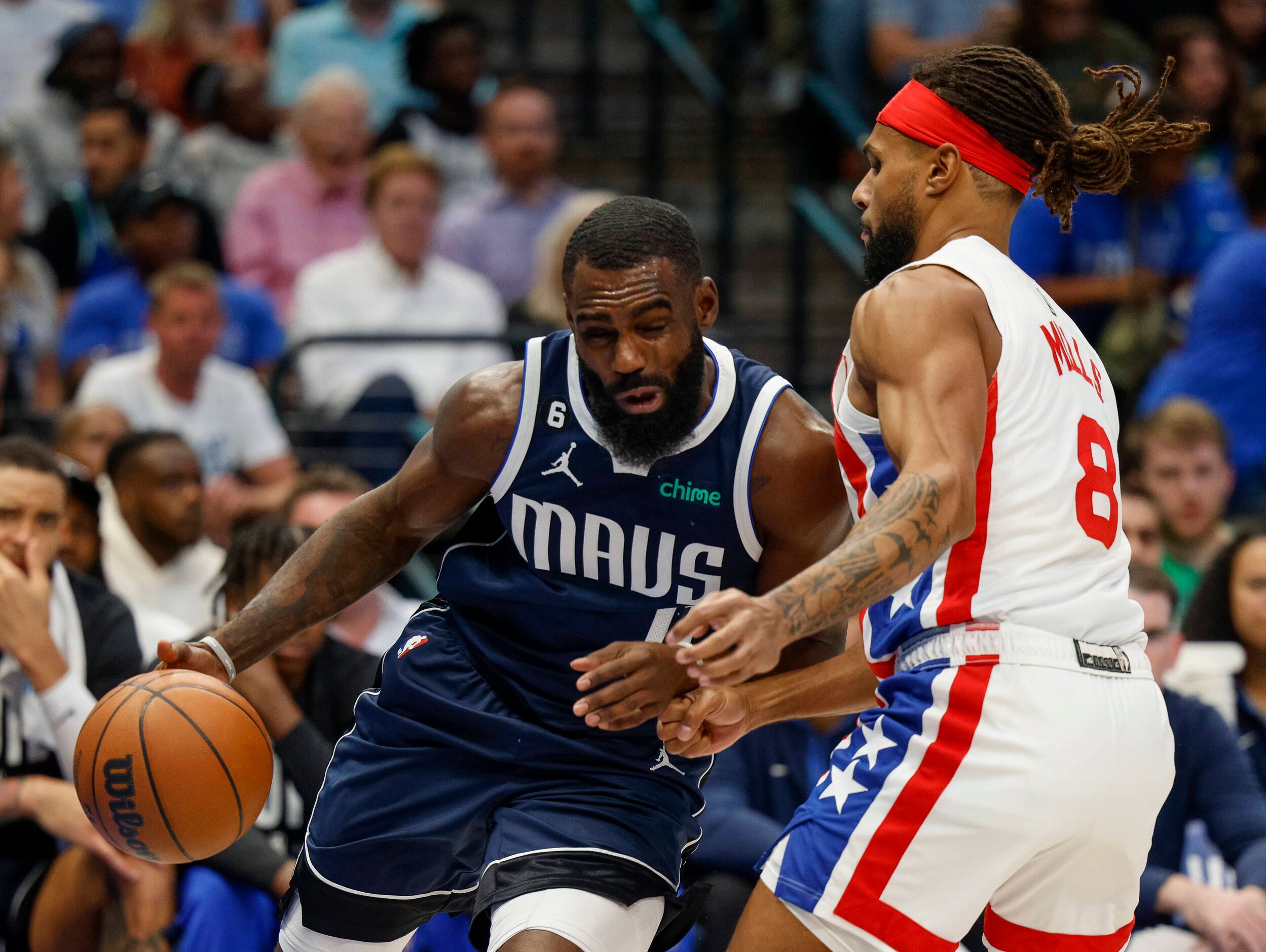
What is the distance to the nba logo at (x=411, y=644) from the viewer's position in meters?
3.49

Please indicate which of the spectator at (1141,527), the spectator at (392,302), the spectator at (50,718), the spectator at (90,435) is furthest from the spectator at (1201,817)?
the spectator at (90,435)

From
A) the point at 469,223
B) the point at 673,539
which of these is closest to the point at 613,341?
the point at 673,539

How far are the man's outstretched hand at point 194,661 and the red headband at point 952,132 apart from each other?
1775 millimetres

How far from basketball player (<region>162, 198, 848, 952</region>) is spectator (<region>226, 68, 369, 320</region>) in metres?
5.03

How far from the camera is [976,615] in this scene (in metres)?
2.79

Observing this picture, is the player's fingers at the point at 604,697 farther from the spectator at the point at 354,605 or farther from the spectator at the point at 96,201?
the spectator at the point at 96,201

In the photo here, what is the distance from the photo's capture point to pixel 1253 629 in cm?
518

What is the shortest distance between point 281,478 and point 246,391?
433 millimetres

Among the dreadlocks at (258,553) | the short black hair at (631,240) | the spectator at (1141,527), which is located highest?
the short black hair at (631,240)

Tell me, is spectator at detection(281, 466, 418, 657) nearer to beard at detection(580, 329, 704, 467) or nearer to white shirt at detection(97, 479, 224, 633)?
white shirt at detection(97, 479, 224, 633)

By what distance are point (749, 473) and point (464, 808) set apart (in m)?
0.89

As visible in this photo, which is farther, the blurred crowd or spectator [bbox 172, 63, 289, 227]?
spectator [bbox 172, 63, 289, 227]

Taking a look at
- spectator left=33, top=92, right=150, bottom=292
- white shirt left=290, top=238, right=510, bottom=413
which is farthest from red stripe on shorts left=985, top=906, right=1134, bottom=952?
spectator left=33, top=92, right=150, bottom=292

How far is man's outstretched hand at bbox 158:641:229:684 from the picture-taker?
11.3 feet
